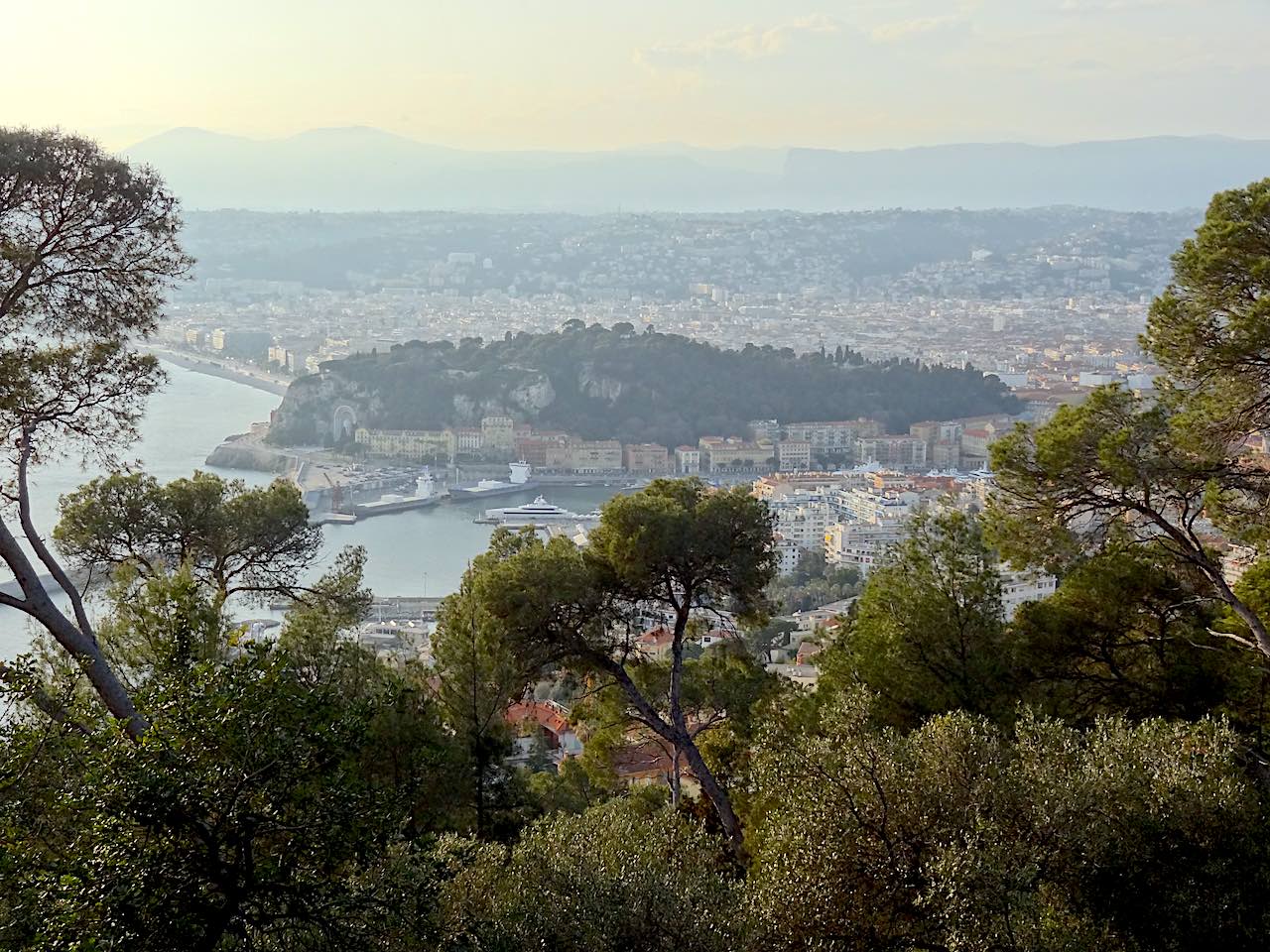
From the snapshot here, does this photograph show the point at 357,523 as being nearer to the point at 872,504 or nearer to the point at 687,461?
the point at 687,461

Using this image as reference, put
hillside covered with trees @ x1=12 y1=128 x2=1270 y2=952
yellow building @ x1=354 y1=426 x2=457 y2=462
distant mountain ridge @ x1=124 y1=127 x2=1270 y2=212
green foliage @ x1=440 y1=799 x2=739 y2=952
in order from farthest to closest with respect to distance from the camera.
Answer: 1. distant mountain ridge @ x1=124 y1=127 x2=1270 y2=212
2. yellow building @ x1=354 y1=426 x2=457 y2=462
3. green foliage @ x1=440 y1=799 x2=739 y2=952
4. hillside covered with trees @ x1=12 y1=128 x2=1270 y2=952

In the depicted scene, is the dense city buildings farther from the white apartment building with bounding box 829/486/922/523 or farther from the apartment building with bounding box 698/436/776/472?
the white apartment building with bounding box 829/486/922/523

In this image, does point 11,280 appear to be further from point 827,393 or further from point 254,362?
point 254,362

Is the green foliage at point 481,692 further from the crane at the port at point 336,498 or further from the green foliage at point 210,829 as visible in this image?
the crane at the port at point 336,498

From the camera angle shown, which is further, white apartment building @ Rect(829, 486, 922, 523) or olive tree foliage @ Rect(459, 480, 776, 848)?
white apartment building @ Rect(829, 486, 922, 523)

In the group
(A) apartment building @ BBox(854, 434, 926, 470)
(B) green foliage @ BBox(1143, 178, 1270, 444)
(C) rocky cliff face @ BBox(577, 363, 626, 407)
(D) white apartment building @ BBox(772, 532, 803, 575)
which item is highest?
(B) green foliage @ BBox(1143, 178, 1270, 444)

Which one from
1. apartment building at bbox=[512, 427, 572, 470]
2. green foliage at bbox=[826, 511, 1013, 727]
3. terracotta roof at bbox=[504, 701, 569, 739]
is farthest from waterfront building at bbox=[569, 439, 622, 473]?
green foliage at bbox=[826, 511, 1013, 727]
